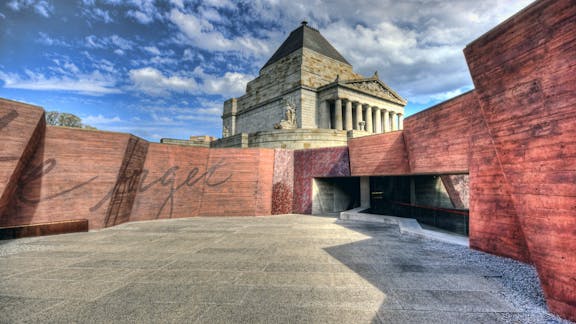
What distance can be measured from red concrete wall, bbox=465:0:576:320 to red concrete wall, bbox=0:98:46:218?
15.7 meters

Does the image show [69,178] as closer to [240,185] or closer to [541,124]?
[240,185]

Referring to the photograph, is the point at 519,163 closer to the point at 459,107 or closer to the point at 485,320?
the point at 485,320

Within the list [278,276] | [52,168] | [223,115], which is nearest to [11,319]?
[278,276]

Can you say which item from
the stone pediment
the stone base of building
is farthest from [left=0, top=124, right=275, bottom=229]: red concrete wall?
the stone pediment

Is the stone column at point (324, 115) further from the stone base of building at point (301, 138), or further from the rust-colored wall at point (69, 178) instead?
the rust-colored wall at point (69, 178)

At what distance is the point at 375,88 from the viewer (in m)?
44.8

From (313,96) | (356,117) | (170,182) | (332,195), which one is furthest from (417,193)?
(313,96)

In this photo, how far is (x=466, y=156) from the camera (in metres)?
8.81

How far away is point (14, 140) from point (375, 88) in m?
45.9

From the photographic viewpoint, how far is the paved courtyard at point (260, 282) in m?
4.25

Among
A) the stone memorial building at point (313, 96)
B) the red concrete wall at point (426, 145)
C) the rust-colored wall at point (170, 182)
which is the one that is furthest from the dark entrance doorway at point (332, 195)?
the stone memorial building at point (313, 96)

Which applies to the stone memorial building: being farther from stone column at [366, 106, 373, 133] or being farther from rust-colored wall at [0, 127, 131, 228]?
rust-colored wall at [0, 127, 131, 228]

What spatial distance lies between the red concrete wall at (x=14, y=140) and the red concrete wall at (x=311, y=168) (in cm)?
1416

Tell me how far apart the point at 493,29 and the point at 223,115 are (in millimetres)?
57057
